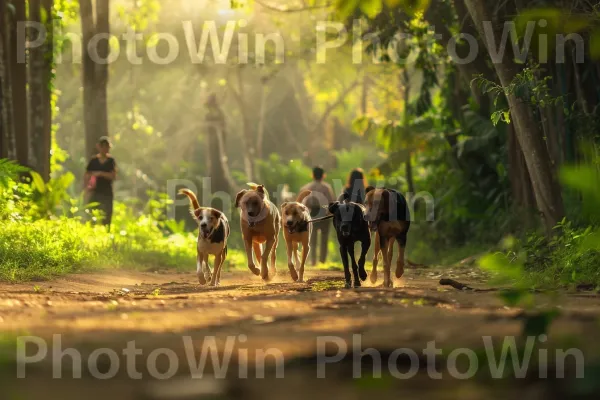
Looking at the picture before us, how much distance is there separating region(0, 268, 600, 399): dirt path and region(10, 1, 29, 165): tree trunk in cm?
1043

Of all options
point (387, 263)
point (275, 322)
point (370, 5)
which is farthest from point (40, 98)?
point (370, 5)

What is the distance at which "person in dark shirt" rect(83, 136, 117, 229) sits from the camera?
21.4m

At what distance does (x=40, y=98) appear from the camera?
21078mm

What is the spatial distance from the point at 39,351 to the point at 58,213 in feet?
52.6

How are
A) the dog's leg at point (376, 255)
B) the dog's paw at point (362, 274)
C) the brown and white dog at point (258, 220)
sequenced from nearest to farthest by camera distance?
the dog's paw at point (362, 274) → the dog's leg at point (376, 255) → the brown and white dog at point (258, 220)

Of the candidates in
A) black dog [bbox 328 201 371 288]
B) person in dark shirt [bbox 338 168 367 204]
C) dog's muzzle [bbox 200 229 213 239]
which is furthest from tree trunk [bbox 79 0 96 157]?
→ black dog [bbox 328 201 371 288]

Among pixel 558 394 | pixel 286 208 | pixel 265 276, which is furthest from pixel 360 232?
pixel 558 394

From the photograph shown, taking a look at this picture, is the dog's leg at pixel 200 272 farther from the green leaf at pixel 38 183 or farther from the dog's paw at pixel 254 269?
the green leaf at pixel 38 183

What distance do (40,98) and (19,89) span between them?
3.57ft

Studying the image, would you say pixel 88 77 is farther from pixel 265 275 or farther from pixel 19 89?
pixel 265 275

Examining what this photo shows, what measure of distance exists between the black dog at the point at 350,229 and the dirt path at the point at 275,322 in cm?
212

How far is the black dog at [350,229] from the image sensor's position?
1216cm

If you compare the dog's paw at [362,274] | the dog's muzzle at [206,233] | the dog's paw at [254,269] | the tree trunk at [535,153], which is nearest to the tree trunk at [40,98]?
the dog's paw at [254,269]

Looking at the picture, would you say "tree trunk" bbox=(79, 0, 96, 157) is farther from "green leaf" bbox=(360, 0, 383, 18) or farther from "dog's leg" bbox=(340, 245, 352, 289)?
"green leaf" bbox=(360, 0, 383, 18)
